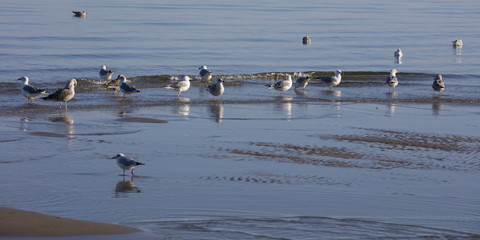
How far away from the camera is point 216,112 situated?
17109 millimetres

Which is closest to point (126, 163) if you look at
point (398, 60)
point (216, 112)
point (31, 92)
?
point (216, 112)

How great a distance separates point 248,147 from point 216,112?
15.9 feet

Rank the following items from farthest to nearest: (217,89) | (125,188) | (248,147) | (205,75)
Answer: (205,75), (217,89), (248,147), (125,188)

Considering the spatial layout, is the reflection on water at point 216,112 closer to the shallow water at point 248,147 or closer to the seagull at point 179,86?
the shallow water at point 248,147

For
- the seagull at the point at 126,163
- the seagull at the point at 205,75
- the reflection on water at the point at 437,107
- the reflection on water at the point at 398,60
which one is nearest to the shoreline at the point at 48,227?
the seagull at the point at 126,163

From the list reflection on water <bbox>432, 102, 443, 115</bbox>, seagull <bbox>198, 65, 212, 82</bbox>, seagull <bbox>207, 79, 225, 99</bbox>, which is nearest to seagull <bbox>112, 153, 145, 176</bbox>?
seagull <bbox>207, 79, 225, 99</bbox>

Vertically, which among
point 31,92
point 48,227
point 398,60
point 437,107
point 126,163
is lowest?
point 48,227

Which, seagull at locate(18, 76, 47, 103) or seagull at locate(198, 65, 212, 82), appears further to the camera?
seagull at locate(198, 65, 212, 82)

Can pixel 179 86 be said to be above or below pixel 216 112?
above

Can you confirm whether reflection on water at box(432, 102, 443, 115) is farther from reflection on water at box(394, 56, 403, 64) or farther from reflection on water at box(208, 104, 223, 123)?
reflection on water at box(394, 56, 403, 64)

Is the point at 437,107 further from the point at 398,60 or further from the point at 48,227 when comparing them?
the point at 398,60

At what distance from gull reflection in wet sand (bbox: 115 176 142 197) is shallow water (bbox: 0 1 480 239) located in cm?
1

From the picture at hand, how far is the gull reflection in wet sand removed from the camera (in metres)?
9.24

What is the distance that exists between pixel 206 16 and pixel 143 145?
44.5 metres
